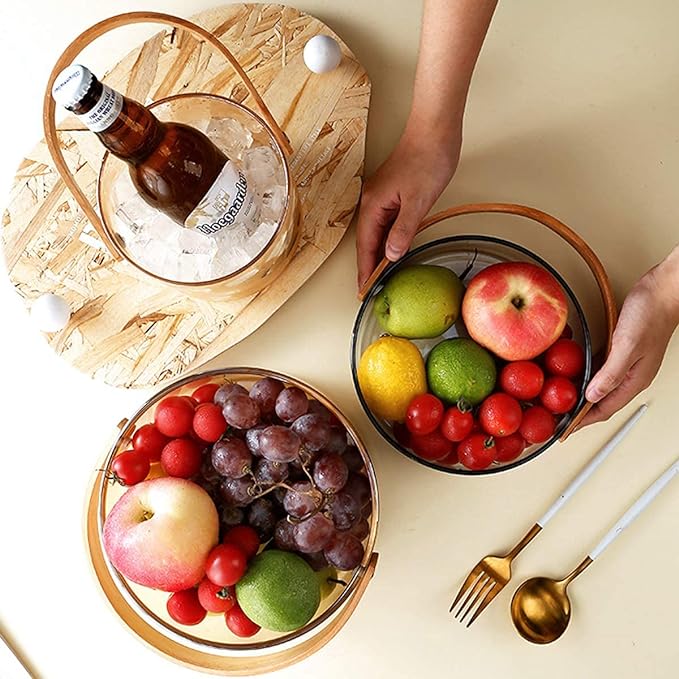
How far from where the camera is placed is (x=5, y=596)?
3.09ft

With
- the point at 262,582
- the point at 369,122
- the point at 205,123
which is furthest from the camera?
the point at 369,122

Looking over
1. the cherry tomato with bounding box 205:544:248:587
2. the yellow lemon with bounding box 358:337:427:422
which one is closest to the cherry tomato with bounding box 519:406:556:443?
the yellow lemon with bounding box 358:337:427:422

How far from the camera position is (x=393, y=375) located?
2.73ft

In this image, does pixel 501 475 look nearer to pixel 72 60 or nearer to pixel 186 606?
pixel 186 606

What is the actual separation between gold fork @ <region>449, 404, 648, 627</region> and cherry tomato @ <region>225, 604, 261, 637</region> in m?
0.25

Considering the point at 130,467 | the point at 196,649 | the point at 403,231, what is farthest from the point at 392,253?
the point at 196,649

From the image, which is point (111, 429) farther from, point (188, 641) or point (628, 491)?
point (628, 491)

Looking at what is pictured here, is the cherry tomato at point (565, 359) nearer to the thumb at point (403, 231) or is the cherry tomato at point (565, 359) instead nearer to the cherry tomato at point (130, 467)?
the thumb at point (403, 231)

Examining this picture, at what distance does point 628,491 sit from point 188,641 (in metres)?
0.51

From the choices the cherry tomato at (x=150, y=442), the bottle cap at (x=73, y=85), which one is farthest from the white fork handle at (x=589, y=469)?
the bottle cap at (x=73, y=85)

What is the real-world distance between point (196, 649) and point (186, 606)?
0.33ft

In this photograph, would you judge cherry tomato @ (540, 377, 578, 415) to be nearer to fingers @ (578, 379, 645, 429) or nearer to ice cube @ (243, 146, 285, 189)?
fingers @ (578, 379, 645, 429)

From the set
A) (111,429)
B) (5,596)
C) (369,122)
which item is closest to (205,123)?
(369,122)

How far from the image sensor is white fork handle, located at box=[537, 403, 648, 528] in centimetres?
90
